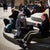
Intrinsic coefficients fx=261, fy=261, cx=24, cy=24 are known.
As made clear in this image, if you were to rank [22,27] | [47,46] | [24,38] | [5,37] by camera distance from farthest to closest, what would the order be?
[5,37], [22,27], [24,38], [47,46]

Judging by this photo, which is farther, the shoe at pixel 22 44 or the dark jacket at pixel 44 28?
the shoe at pixel 22 44

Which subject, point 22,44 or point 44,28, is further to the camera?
point 22,44

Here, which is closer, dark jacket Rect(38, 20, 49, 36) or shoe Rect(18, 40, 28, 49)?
dark jacket Rect(38, 20, 49, 36)

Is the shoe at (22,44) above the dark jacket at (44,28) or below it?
below

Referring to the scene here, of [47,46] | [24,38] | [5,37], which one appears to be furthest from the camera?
[5,37]

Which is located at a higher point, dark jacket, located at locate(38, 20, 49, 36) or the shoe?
dark jacket, located at locate(38, 20, 49, 36)

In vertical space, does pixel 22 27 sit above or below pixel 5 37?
above

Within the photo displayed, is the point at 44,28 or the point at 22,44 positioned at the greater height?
the point at 44,28

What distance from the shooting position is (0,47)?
34.4 ft

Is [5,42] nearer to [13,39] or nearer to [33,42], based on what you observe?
[13,39]

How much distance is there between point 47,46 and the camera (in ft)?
30.9

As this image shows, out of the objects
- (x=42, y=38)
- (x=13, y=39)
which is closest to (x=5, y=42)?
(x=13, y=39)

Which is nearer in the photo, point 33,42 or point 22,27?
point 33,42

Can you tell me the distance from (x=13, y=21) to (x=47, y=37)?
3.24 meters
